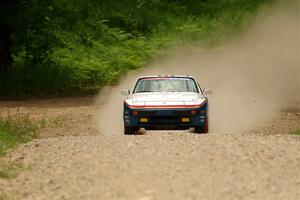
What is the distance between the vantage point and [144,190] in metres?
9.22

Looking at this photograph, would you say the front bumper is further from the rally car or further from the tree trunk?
the tree trunk

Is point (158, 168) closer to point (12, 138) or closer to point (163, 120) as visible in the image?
point (12, 138)

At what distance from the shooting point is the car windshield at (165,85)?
1783cm

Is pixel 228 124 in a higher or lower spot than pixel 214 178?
lower

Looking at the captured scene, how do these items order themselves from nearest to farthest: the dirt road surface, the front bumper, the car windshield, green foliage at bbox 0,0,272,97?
the dirt road surface
the front bumper
the car windshield
green foliage at bbox 0,0,272,97

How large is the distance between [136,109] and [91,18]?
76.2ft

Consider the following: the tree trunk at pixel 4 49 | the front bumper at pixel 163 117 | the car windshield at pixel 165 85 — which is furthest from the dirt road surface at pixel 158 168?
the tree trunk at pixel 4 49

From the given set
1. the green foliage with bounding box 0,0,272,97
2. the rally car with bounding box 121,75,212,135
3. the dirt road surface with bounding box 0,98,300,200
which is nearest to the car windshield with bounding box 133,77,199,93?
the rally car with bounding box 121,75,212,135

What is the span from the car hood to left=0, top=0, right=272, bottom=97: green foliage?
15440mm

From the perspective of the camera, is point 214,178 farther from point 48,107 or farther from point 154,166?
point 48,107

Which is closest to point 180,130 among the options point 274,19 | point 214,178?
point 214,178

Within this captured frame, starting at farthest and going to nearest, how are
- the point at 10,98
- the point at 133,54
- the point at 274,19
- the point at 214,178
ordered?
1. the point at 274,19
2. the point at 133,54
3. the point at 10,98
4. the point at 214,178

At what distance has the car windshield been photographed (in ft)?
58.5

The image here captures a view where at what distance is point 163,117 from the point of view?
1642 cm
